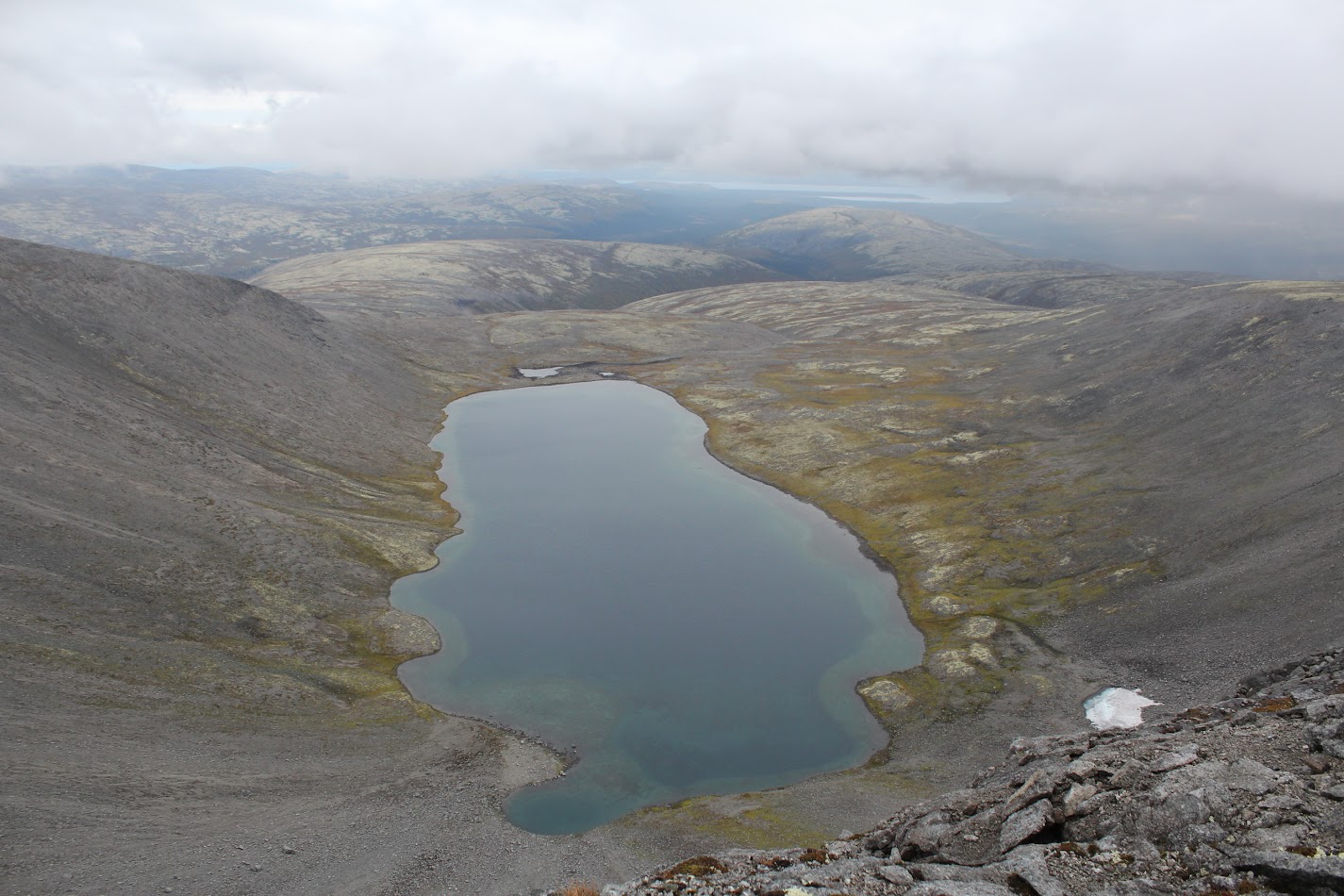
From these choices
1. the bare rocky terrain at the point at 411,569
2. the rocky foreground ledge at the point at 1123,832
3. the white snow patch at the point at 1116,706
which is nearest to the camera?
the rocky foreground ledge at the point at 1123,832

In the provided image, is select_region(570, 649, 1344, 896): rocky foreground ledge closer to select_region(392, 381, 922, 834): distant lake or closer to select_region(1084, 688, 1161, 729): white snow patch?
select_region(1084, 688, 1161, 729): white snow patch

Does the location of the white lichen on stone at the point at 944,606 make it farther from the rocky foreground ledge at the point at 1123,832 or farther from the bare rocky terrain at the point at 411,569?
the rocky foreground ledge at the point at 1123,832

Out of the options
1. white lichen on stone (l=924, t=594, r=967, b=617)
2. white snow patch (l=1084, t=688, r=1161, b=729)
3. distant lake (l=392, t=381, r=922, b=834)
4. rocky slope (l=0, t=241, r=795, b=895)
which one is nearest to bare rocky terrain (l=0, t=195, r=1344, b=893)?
rocky slope (l=0, t=241, r=795, b=895)

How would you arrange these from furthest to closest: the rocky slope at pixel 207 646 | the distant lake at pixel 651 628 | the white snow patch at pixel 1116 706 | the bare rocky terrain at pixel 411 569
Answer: the distant lake at pixel 651 628
the white snow patch at pixel 1116 706
the bare rocky terrain at pixel 411 569
the rocky slope at pixel 207 646

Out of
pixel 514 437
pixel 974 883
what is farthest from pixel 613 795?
pixel 514 437

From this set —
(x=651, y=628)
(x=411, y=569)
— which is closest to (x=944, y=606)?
(x=651, y=628)

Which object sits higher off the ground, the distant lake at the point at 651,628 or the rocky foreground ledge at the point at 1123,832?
the rocky foreground ledge at the point at 1123,832

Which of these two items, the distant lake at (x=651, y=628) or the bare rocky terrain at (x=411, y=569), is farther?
the distant lake at (x=651, y=628)

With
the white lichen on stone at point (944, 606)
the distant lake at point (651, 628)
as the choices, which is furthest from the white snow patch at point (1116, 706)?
the white lichen on stone at point (944, 606)
